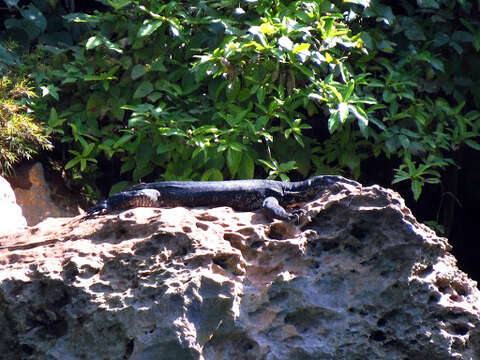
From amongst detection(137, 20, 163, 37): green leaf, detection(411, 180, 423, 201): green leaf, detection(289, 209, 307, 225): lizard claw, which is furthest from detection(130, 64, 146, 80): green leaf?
detection(289, 209, 307, 225): lizard claw

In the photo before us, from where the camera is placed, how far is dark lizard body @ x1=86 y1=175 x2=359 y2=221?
15.6 ft

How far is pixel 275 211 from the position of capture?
441 cm

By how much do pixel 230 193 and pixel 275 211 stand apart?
0.46 meters

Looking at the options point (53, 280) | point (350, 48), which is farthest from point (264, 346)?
point (350, 48)

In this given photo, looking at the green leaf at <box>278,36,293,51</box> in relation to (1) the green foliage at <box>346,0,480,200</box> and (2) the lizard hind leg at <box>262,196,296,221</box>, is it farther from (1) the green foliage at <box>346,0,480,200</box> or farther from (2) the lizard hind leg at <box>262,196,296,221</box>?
(2) the lizard hind leg at <box>262,196,296,221</box>

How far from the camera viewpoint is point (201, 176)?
620 cm

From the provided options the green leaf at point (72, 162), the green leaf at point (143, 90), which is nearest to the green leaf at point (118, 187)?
the green leaf at point (72, 162)

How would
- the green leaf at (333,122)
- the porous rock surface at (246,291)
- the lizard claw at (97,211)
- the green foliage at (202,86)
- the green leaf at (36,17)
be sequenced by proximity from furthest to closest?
the green leaf at (36,17) → the green foliage at (202,86) → the green leaf at (333,122) → the lizard claw at (97,211) → the porous rock surface at (246,291)

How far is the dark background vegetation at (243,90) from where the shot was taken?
20.3 ft

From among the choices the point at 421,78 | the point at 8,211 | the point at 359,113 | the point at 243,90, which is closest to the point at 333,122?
the point at 359,113

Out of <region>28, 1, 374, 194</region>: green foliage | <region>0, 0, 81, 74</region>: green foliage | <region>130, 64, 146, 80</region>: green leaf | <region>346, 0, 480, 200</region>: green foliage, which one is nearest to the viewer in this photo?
<region>28, 1, 374, 194</region>: green foliage

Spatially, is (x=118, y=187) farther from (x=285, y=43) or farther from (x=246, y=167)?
(x=285, y=43)

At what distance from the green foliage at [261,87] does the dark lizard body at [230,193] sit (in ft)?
3.43

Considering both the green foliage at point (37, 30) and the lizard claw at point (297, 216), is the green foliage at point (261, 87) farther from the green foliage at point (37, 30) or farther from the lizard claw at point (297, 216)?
the lizard claw at point (297, 216)
